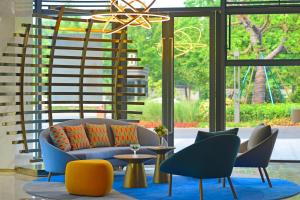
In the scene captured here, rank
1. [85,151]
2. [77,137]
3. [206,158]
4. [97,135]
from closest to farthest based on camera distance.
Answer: [206,158] → [85,151] → [77,137] → [97,135]

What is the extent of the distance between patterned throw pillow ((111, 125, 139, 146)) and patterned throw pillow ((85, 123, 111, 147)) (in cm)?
16

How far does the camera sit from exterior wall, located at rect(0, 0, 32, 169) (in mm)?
10984

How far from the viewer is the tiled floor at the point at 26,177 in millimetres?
8422

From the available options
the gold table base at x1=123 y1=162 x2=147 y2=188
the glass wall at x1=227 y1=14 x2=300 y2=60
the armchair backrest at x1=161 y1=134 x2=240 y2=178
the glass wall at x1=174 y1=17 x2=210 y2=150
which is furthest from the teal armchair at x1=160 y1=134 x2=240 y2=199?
the glass wall at x1=227 y1=14 x2=300 y2=60

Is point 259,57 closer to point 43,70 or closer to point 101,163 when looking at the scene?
point 43,70

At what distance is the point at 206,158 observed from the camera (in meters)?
7.84

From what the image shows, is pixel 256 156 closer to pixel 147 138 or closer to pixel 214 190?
pixel 214 190

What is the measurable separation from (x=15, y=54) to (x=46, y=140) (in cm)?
186

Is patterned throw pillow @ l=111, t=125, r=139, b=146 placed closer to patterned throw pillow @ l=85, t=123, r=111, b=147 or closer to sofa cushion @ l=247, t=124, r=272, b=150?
patterned throw pillow @ l=85, t=123, r=111, b=147

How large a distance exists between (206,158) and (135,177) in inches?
58.4

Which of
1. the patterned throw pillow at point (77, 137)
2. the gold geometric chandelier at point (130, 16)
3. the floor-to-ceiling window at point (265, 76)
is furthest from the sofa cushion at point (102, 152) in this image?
the floor-to-ceiling window at point (265, 76)

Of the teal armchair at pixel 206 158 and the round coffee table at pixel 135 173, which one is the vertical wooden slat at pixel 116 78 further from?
the teal armchair at pixel 206 158

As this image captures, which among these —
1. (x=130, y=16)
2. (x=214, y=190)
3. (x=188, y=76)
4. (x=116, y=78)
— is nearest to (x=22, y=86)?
(x=116, y=78)

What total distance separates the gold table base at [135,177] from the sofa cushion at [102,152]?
0.69 metres
